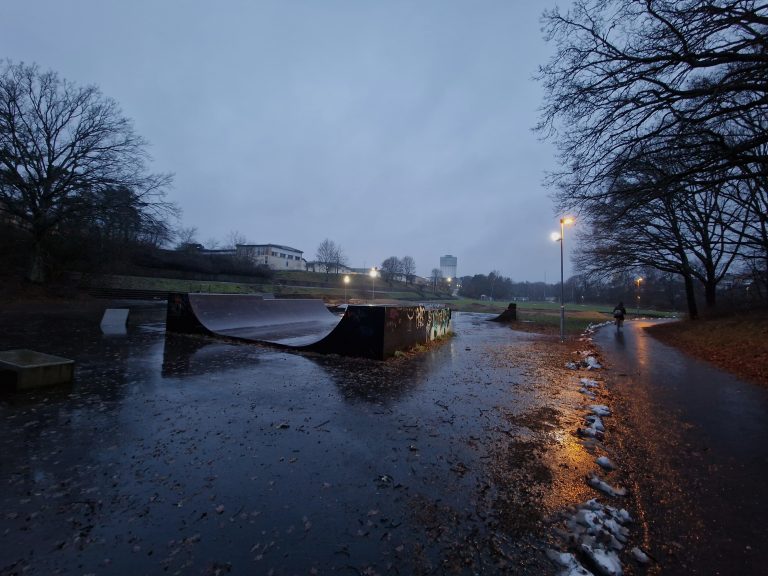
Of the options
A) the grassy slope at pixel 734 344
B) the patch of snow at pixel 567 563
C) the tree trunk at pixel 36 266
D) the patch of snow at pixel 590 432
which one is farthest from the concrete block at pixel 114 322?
the grassy slope at pixel 734 344

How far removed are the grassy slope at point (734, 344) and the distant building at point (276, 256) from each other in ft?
274

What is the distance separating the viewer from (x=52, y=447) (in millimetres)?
3395

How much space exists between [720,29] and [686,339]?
44.9 feet

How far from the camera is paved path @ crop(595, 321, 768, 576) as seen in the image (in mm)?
2328

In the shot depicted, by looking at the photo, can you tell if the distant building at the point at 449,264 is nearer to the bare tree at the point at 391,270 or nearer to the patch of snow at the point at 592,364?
the bare tree at the point at 391,270

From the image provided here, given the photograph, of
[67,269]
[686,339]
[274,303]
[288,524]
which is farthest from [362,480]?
[67,269]

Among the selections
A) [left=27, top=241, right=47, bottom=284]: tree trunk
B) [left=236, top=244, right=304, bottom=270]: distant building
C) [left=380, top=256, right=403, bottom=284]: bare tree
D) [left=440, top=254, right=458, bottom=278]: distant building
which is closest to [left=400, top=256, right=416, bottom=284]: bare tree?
[left=380, top=256, right=403, bottom=284]: bare tree

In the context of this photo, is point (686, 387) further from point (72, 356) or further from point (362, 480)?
point (72, 356)

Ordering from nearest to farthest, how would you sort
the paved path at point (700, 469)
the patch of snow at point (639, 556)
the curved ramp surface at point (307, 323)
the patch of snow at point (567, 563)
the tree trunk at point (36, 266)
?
the patch of snow at point (567, 563)
the patch of snow at point (639, 556)
the paved path at point (700, 469)
the curved ramp surface at point (307, 323)
the tree trunk at point (36, 266)

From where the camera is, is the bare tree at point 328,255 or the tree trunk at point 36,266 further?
the bare tree at point 328,255

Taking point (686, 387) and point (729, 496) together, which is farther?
point (686, 387)

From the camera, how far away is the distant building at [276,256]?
299ft

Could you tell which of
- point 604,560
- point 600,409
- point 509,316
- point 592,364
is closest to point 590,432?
point 600,409

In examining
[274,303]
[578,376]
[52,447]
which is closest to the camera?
[52,447]
